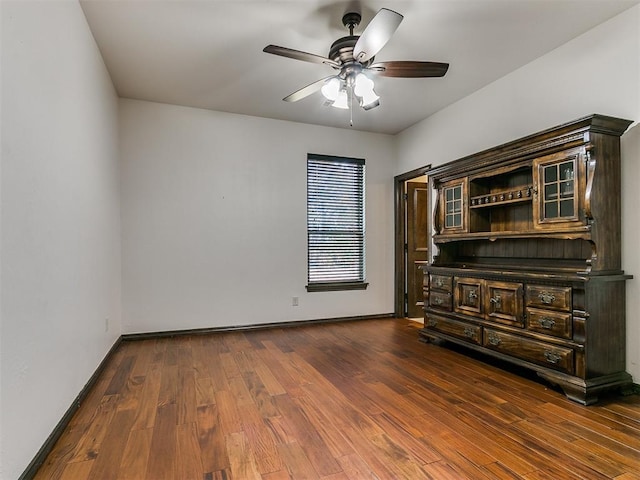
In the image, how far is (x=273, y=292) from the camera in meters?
4.69

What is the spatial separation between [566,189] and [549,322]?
3.34 feet

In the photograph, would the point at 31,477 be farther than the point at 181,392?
No

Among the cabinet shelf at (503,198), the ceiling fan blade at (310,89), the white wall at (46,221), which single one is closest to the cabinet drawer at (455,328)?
the cabinet shelf at (503,198)

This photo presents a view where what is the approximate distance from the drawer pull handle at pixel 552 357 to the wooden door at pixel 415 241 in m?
2.73

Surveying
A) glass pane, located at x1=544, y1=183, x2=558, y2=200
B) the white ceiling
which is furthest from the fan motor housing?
glass pane, located at x1=544, y1=183, x2=558, y2=200

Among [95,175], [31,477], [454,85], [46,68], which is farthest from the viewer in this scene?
[454,85]

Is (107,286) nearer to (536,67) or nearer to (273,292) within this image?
(273,292)

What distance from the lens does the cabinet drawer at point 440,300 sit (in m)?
3.62

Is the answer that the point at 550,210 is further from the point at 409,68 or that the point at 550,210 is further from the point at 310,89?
the point at 310,89

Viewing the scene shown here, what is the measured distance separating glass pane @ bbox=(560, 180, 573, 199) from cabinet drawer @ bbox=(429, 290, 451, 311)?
142 cm

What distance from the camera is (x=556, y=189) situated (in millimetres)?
2701

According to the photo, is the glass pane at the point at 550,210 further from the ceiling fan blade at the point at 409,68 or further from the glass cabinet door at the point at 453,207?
the ceiling fan blade at the point at 409,68

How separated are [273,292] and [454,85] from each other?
10.8 ft

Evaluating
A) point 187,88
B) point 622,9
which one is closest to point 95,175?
point 187,88
